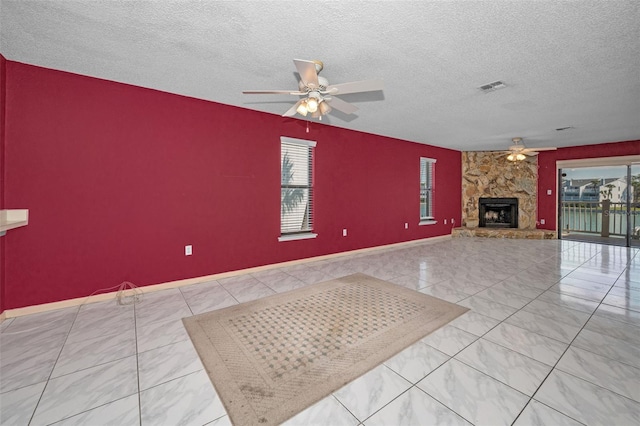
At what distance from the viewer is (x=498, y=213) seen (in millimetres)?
8125

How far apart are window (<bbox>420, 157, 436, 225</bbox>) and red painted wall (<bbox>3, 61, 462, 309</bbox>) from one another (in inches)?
133

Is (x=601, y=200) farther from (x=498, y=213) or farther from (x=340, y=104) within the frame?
(x=340, y=104)

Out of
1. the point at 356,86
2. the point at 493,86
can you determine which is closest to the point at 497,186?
the point at 493,86

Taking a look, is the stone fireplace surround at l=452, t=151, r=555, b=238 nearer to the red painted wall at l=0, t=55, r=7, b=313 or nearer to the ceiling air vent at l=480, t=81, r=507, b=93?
the ceiling air vent at l=480, t=81, r=507, b=93

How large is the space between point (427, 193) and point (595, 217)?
5364 mm

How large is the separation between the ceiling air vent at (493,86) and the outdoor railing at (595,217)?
645 centimetres

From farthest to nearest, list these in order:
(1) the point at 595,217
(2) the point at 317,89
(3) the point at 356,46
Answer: (1) the point at 595,217
(2) the point at 317,89
(3) the point at 356,46

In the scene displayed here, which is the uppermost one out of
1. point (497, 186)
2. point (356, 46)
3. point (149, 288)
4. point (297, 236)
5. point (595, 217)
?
point (356, 46)

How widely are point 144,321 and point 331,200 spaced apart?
3546mm

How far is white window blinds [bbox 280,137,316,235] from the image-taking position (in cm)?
467

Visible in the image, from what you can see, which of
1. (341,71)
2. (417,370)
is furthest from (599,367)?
(341,71)

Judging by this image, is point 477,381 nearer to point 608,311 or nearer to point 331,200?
point 608,311

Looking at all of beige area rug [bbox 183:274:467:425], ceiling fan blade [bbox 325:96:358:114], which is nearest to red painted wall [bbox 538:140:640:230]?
beige area rug [bbox 183:274:467:425]

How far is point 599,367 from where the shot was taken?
72.4 inches
